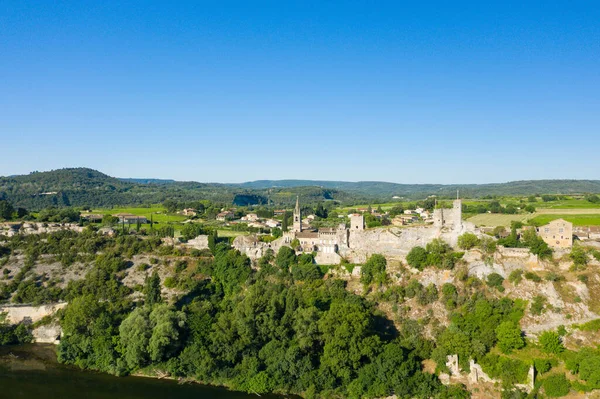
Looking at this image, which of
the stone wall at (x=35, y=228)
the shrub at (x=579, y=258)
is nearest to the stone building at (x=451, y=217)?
the shrub at (x=579, y=258)

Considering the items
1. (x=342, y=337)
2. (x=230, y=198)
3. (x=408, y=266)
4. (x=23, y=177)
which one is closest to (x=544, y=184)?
(x=230, y=198)

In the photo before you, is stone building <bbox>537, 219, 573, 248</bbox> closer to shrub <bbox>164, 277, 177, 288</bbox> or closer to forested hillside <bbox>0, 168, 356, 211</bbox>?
shrub <bbox>164, 277, 177, 288</bbox>

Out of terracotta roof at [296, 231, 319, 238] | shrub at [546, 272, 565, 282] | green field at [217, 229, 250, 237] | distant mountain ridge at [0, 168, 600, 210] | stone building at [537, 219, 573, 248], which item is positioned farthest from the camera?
distant mountain ridge at [0, 168, 600, 210]

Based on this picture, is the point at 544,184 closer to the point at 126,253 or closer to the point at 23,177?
the point at 126,253

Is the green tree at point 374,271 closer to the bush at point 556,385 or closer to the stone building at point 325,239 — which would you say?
the stone building at point 325,239

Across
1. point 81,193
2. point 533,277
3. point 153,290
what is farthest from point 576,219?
point 81,193

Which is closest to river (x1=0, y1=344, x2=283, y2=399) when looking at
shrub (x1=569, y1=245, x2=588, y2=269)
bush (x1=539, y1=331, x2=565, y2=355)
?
bush (x1=539, y1=331, x2=565, y2=355)

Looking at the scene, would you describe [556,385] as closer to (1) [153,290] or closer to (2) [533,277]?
(2) [533,277]
